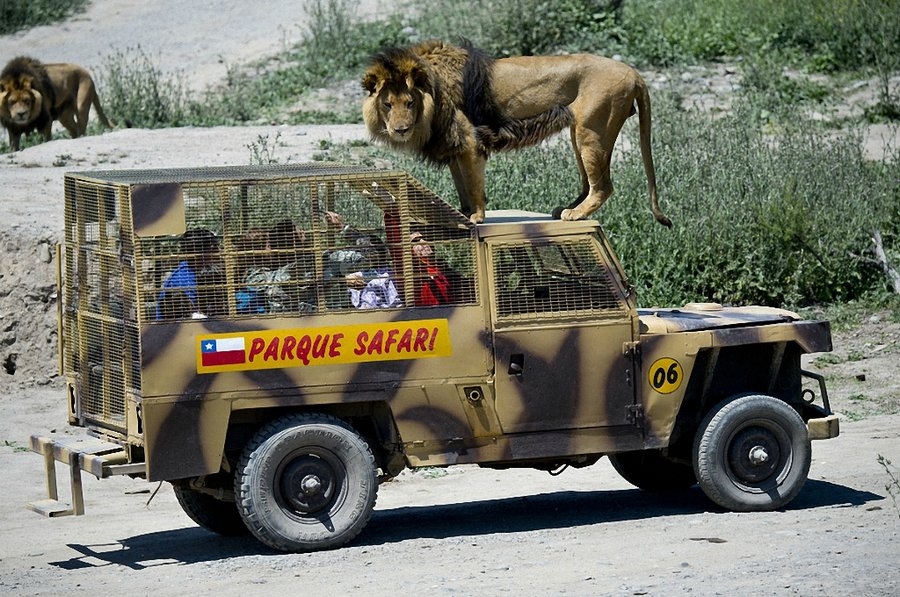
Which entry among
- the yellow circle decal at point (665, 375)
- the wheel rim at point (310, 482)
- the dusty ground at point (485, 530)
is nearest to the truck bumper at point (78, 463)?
the dusty ground at point (485, 530)

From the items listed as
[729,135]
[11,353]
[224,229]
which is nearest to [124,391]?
[224,229]

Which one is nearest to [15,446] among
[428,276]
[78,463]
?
[78,463]

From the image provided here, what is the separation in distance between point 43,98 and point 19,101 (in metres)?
0.40

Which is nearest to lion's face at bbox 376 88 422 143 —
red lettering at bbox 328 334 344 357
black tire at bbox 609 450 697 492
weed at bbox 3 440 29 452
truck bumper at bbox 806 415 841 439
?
red lettering at bbox 328 334 344 357

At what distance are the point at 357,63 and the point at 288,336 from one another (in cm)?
1491

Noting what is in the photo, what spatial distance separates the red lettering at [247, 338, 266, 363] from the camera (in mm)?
7984

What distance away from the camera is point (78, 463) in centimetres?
820

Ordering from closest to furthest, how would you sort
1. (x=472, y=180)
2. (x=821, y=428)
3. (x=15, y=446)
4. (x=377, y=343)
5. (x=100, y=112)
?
(x=377, y=343), (x=821, y=428), (x=472, y=180), (x=15, y=446), (x=100, y=112)

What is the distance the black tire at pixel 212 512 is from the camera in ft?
29.7

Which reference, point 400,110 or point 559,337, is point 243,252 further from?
point 559,337

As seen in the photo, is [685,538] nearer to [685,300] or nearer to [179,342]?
[179,342]

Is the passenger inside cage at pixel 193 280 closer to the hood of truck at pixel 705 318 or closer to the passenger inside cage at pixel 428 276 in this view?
the passenger inside cage at pixel 428 276

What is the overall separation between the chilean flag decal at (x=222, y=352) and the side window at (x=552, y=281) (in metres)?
1.48

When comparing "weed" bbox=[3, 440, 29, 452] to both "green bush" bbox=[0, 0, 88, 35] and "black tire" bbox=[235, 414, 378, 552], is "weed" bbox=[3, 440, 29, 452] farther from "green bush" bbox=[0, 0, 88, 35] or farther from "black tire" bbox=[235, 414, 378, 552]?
"green bush" bbox=[0, 0, 88, 35]
